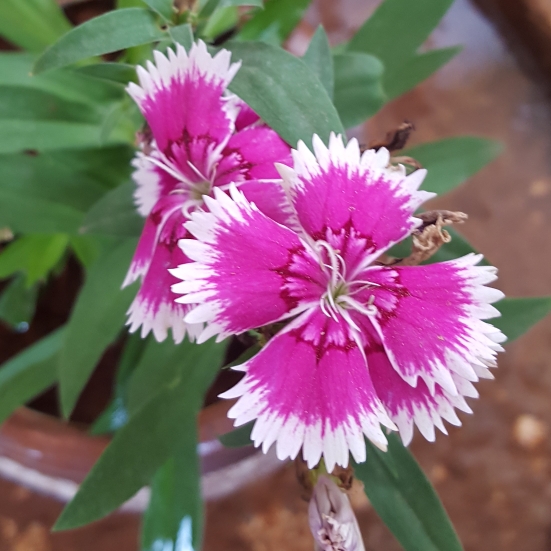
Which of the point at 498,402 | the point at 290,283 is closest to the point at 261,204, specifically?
the point at 290,283

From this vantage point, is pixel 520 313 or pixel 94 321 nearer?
pixel 520 313

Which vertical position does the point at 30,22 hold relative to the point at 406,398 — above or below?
above

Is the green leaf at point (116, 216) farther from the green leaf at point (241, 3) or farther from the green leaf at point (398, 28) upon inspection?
the green leaf at point (398, 28)

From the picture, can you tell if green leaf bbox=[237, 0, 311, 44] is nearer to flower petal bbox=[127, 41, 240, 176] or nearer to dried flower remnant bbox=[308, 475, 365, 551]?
flower petal bbox=[127, 41, 240, 176]

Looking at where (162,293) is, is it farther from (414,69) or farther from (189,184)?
(414,69)

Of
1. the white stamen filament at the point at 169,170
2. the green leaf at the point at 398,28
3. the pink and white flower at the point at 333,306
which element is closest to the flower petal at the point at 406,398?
the pink and white flower at the point at 333,306

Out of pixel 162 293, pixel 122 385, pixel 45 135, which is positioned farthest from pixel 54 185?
pixel 162 293
